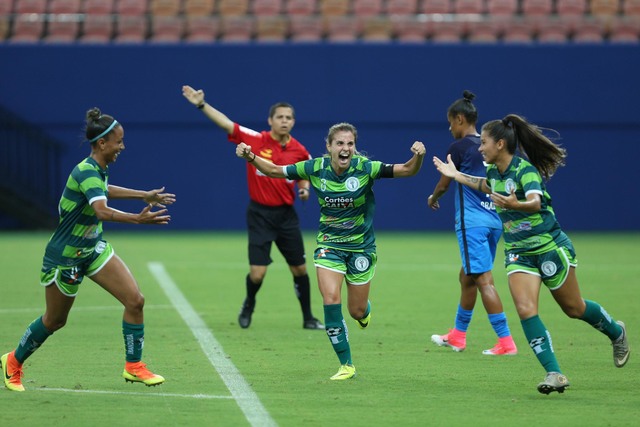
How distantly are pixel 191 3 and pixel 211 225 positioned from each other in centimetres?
519

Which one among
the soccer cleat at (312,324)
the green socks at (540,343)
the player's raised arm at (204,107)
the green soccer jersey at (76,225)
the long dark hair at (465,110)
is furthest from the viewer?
the soccer cleat at (312,324)

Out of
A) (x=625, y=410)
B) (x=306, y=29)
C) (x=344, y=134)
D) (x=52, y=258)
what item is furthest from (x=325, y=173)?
(x=306, y=29)

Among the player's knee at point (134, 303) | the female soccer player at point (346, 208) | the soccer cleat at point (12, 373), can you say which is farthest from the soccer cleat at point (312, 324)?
the soccer cleat at point (12, 373)

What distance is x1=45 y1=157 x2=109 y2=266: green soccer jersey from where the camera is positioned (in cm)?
759

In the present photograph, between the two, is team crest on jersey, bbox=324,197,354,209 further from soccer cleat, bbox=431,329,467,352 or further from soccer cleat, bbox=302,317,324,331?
soccer cleat, bbox=302,317,324,331

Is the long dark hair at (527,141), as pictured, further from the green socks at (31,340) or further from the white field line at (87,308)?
the white field line at (87,308)

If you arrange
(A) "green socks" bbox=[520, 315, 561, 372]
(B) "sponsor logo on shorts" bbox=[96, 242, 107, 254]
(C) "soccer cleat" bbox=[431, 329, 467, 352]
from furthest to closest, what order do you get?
(C) "soccer cleat" bbox=[431, 329, 467, 352] < (B) "sponsor logo on shorts" bbox=[96, 242, 107, 254] < (A) "green socks" bbox=[520, 315, 561, 372]

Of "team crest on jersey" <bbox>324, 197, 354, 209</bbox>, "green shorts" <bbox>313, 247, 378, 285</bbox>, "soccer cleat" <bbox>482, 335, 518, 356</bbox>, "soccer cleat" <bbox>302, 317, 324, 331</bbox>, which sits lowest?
"soccer cleat" <bbox>302, 317, 324, 331</bbox>

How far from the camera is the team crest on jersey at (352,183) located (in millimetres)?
8555

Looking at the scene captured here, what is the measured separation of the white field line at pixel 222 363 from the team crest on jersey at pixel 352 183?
166cm

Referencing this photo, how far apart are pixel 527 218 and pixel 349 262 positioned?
157cm

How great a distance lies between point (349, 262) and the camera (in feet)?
28.2

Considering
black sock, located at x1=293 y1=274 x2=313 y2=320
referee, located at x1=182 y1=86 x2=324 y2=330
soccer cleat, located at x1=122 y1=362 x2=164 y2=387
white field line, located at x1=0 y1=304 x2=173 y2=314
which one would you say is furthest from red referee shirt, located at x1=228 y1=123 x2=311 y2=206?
soccer cleat, located at x1=122 y1=362 x2=164 y2=387

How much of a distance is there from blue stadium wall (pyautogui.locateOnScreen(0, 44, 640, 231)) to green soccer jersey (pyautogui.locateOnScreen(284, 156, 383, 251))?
16.0m
